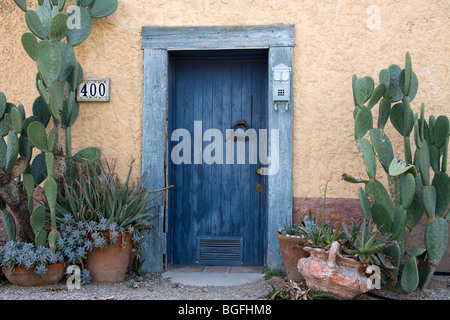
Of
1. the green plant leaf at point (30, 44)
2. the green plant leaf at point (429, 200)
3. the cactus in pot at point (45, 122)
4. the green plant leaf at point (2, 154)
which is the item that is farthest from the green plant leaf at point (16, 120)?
the green plant leaf at point (429, 200)

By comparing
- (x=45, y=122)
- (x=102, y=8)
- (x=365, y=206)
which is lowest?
(x=365, y=206)

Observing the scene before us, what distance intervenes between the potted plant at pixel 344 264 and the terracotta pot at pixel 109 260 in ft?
4.78

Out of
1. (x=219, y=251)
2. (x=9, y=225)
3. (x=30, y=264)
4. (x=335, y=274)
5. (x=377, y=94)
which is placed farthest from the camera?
(x=219, y=251)

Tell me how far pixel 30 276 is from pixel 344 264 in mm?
2419

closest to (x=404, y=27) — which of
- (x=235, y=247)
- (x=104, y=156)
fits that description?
(x=235, y=247)

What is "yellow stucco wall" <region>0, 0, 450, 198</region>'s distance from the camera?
12.7 feet

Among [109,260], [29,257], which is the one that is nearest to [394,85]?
[109,260]

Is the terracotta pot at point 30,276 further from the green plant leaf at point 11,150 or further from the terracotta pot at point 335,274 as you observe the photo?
the terracotta pot at point 335,274

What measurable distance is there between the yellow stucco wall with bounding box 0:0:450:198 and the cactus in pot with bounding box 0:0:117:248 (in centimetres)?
21

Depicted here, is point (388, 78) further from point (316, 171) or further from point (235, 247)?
point (235, 247)

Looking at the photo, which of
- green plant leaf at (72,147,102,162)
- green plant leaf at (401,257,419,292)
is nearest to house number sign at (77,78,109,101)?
green plant leaf at (72,147,102,162)

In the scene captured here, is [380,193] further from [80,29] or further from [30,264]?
[80,29]

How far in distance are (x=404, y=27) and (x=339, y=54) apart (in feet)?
2.02

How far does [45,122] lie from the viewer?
3.87m
